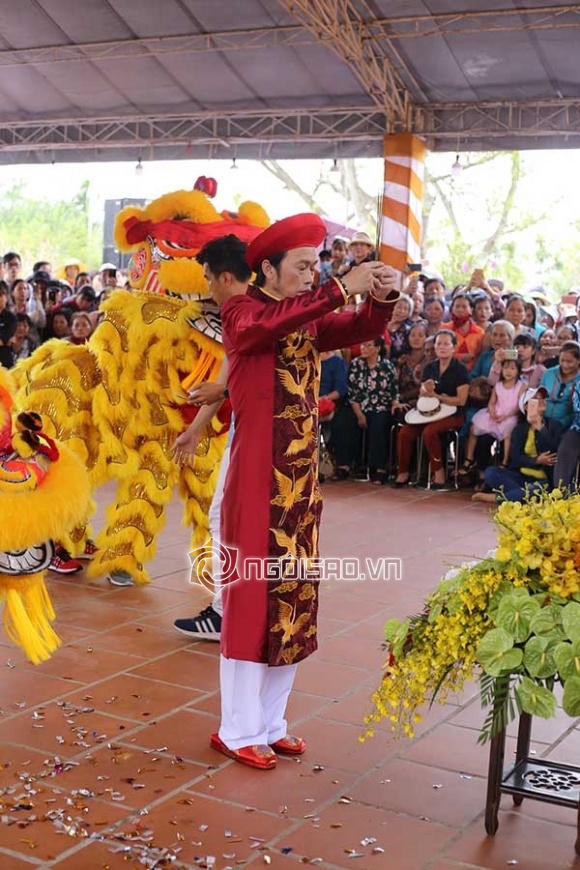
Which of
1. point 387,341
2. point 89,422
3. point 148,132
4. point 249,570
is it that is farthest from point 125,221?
point 148,132

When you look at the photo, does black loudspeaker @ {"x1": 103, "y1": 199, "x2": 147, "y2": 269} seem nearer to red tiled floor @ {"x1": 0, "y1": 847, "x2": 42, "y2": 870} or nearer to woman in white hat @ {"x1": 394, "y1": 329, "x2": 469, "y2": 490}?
woman in white hat @ {"x1": 394, "y1": 329, "x2": 469, "y2": 490}

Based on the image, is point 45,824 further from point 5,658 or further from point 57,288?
point 57,288

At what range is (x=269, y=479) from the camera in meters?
3.34

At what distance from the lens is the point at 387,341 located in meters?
9.61

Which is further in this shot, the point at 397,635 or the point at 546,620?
the point at 397,635

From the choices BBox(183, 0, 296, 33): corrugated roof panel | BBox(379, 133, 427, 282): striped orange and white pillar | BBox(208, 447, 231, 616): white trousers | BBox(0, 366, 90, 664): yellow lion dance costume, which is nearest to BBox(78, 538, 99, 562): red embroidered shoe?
BBox(208, 447, 231, 616): white trousers

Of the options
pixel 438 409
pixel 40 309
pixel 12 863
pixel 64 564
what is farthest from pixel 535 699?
pixel 40 309

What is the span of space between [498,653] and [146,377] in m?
2.92

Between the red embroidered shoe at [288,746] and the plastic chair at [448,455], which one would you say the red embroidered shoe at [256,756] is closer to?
the red embroidered shoe at [288,746]

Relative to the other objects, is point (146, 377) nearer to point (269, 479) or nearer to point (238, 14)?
point (269, 479)

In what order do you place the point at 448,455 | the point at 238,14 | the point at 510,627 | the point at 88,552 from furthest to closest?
the point at 238,14 → the point at 448,455 → the point at 88,552 → the point at 510,627

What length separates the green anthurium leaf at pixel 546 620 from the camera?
2.69 m

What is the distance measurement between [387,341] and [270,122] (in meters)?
6.28

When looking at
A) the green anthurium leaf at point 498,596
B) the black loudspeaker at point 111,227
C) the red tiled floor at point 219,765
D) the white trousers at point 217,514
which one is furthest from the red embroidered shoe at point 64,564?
the black loudspeaker at point 111,227
